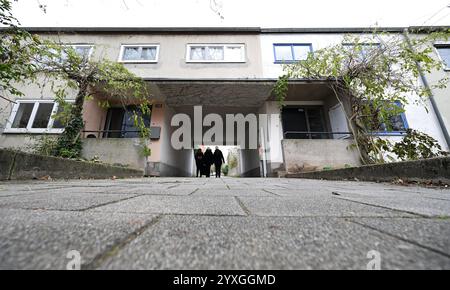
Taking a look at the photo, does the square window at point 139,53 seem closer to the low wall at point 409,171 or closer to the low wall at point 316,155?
the low wall at point 316,155

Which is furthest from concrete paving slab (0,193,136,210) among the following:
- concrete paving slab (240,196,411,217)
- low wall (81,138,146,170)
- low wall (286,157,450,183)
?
low wall (81,138,146,170)

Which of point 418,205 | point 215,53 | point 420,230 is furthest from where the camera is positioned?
point 215,53

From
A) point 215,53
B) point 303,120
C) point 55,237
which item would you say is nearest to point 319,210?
point 55,237

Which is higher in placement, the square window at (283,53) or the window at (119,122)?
the square window at (283,53)

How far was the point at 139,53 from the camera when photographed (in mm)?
7691

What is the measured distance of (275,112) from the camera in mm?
7109

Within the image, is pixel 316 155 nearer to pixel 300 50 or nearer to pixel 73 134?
pixel 300 50

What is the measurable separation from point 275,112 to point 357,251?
708 cm

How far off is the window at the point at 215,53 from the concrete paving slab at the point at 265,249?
778 centimetres

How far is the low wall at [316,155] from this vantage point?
18.7 ft

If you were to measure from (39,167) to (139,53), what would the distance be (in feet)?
21.7

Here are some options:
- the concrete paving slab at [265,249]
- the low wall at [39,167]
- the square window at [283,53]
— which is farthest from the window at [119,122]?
the concrete paving slab at [265,249]

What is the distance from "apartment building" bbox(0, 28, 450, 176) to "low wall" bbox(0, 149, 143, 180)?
2.78 metres
